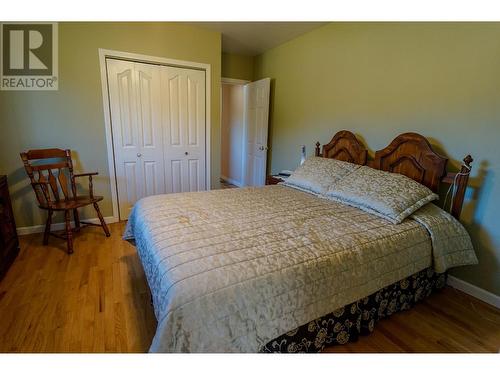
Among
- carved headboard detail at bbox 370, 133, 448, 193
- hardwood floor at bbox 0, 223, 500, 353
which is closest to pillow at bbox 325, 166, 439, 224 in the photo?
carved headboard detail at bbox 370, 133, 448, 193

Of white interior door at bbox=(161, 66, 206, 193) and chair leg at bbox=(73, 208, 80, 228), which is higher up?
white interior door at bbox=(161, 66, 206, 193)

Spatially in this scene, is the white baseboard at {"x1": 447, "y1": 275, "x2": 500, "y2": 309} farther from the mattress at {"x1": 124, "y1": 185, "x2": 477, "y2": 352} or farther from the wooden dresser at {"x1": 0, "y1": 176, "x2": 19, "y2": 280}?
the wooden dresser at {"x1": 0, "y1": 176, "x2": 19, "y2": 280}

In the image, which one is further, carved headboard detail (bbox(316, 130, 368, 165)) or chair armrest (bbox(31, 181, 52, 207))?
carved headboard detail (bbox(316, 130, 368, 165))

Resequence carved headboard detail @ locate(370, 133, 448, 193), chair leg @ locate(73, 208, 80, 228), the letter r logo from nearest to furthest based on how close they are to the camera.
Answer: carved headboard detail @ locate(370, 133, 448, 193) → the letter r logo → chair leg @ locate(73, 208, 80, 228)

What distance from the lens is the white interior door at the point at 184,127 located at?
10.3 feet

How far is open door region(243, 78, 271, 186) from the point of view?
3826 mm

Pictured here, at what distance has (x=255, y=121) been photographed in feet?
13.4

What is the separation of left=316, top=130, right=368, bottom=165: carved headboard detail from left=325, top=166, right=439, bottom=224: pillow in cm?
40

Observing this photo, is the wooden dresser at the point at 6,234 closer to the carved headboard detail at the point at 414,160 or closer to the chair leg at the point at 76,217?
the chair leg at the point at 76,217

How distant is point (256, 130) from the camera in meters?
4.07

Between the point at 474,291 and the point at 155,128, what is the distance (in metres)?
3.45

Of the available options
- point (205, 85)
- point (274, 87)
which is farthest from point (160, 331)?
point (274, 87)

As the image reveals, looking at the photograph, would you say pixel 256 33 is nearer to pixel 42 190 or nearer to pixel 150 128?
pixel 150 128
